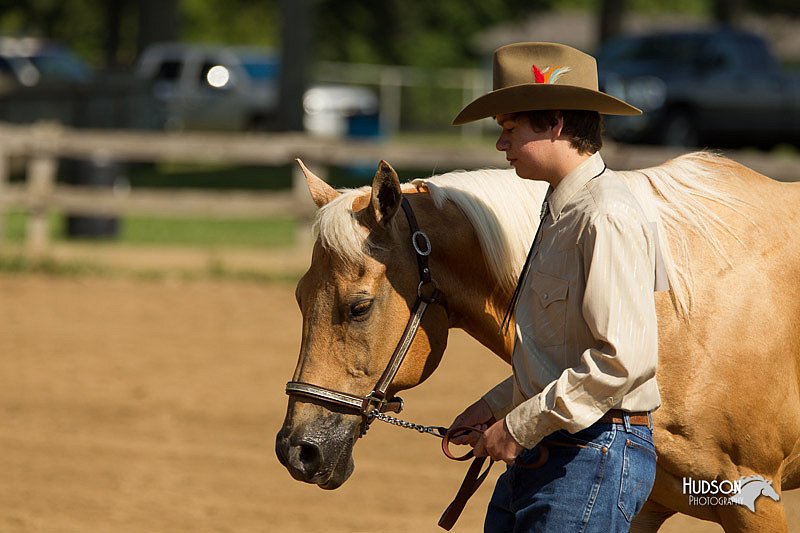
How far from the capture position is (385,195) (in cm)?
301

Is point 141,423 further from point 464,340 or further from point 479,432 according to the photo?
point 479,432

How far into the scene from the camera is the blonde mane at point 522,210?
10.2 ft

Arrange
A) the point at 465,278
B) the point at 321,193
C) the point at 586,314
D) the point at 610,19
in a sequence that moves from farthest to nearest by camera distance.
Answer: the point at 610,19 < the point at 321,193 < the point at 465,278 < the point at 586,314

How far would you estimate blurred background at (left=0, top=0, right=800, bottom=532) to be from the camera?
582 cm

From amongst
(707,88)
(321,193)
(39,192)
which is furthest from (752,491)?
(707,88)

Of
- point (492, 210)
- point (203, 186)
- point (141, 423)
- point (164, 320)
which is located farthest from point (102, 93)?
point (492, 210)

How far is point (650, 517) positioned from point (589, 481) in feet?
3.23

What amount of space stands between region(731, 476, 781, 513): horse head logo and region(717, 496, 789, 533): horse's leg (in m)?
0.01

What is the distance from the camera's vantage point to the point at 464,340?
9.59 metres

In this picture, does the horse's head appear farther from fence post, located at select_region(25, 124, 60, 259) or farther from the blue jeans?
fence post, located at select_region(25, 124, 60, 259)

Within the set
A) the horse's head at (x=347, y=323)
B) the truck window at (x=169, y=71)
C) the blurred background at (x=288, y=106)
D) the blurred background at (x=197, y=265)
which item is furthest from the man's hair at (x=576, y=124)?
the truck window at (x=169, y=71)

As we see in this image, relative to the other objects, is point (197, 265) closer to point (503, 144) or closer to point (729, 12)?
point (503, 144)

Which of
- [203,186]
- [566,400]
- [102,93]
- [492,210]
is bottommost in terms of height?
[203,186]

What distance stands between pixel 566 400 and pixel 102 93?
70.5 feet
